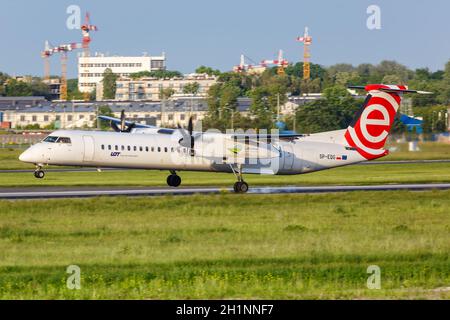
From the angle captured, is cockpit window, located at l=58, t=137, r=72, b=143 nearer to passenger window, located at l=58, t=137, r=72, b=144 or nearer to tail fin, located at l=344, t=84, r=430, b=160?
passenger window, located at l=58, t=137, r=72, b=144

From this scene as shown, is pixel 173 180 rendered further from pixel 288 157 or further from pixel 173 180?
pixel 288 157

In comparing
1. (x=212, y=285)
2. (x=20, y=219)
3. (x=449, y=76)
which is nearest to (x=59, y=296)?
(x=212, y=285)

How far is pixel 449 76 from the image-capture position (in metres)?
161

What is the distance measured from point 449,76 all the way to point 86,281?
149 metres

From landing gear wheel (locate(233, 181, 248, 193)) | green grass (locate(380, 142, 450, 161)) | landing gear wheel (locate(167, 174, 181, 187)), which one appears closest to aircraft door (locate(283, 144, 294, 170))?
landing gear wheel (locate(233, 181, 248, 193))

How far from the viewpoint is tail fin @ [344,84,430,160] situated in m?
46.8

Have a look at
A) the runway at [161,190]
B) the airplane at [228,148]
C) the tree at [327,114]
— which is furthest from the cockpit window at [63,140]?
the tree at [327,114]

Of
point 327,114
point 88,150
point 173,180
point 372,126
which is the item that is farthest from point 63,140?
point 327,114

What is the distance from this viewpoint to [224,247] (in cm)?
2578

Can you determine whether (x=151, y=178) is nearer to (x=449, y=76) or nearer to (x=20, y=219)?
(x=20, y=219)

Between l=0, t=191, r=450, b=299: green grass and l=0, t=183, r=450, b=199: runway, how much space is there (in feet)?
12.4

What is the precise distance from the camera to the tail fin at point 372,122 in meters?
46.8
